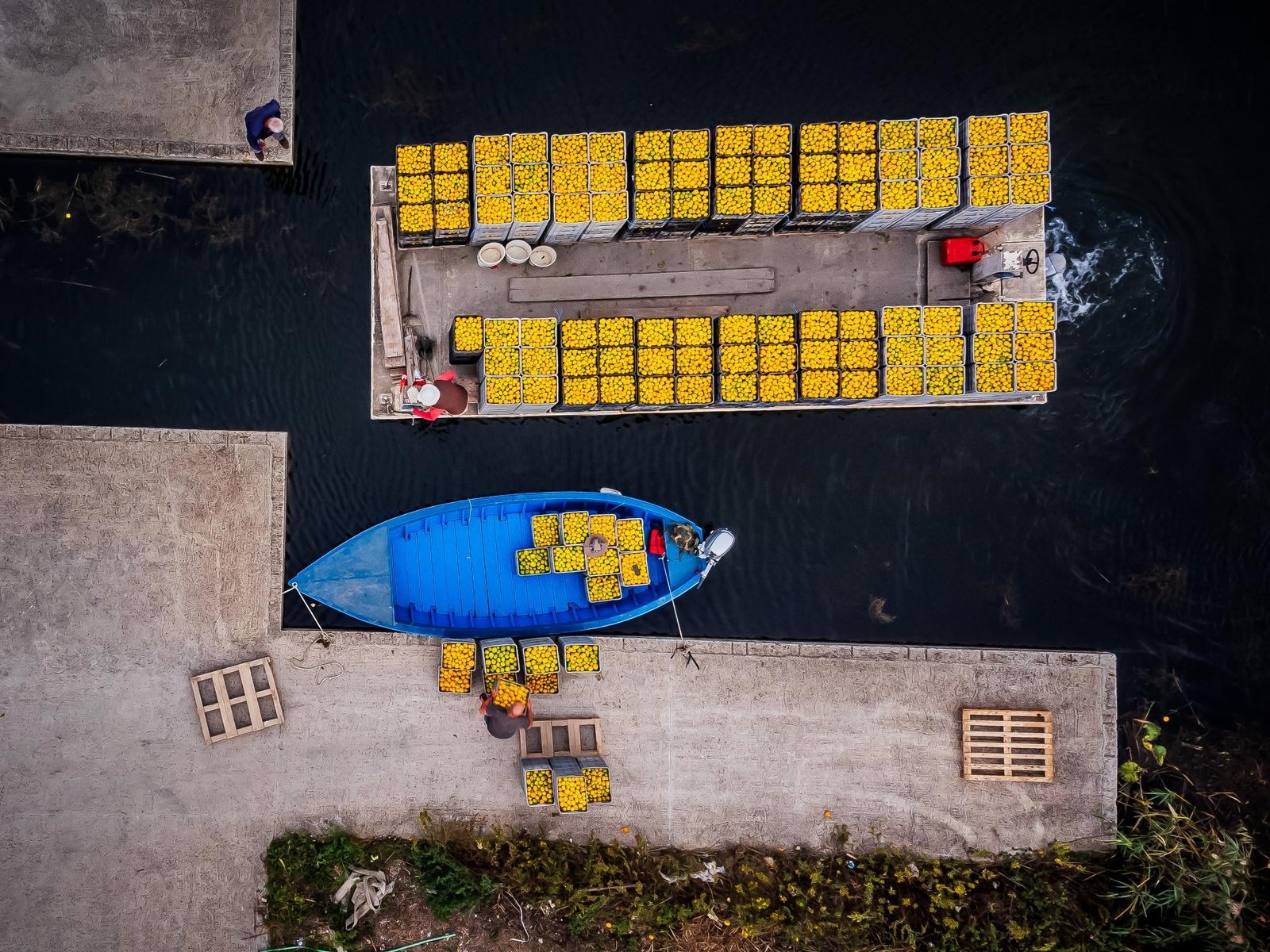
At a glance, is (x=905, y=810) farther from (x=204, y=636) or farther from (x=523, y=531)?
(x=204, y=636)

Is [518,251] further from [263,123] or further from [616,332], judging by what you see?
[263,123]

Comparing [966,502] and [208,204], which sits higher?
[208,204]

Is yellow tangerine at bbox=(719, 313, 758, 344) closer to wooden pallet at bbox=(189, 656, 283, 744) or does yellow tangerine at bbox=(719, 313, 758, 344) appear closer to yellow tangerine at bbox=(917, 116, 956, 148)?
yellow tangerine at bbox=(917, 116, 956, 148)

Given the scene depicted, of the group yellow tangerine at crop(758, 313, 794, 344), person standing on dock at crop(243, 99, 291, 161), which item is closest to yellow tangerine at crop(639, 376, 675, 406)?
yellow tangerine at crop(758, 313, 794, 344)

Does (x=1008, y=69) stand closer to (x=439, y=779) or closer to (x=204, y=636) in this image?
(x=439, y=779)

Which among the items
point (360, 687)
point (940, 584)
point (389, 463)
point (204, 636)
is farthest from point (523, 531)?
point (940, 584)

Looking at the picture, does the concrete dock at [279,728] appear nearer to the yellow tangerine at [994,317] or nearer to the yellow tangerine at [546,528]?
the yellow tangerine at [546,528]

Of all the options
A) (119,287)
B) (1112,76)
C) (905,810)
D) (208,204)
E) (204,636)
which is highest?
(1112,76)
